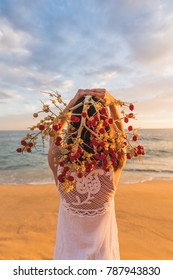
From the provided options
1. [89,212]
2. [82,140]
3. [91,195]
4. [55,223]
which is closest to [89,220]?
[89,212]

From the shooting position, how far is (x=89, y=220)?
236 cm

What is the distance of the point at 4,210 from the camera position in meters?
8.71

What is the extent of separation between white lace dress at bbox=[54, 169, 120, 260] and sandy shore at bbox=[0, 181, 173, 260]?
339 cm

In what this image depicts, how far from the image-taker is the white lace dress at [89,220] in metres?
2.27

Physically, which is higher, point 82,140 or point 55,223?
point 82,140

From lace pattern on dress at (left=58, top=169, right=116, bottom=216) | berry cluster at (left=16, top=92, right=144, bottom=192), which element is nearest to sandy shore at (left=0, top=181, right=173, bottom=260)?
lace pattern on dress at (left=58, top=169, right=116, bottom=216)

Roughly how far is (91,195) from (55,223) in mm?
5601

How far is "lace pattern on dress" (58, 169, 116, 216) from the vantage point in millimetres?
2252

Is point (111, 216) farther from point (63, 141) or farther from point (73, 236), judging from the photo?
point (63, 141)

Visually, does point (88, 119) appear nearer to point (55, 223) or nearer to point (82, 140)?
point (82, 140)

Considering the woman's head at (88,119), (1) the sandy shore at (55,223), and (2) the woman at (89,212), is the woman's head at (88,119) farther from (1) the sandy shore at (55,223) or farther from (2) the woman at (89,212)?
(1) the sandy shore at (55,223)

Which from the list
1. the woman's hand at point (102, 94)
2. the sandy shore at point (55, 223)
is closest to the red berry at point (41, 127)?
the woman's hand at point (102, 94)

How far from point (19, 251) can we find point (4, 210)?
10.6 feet
